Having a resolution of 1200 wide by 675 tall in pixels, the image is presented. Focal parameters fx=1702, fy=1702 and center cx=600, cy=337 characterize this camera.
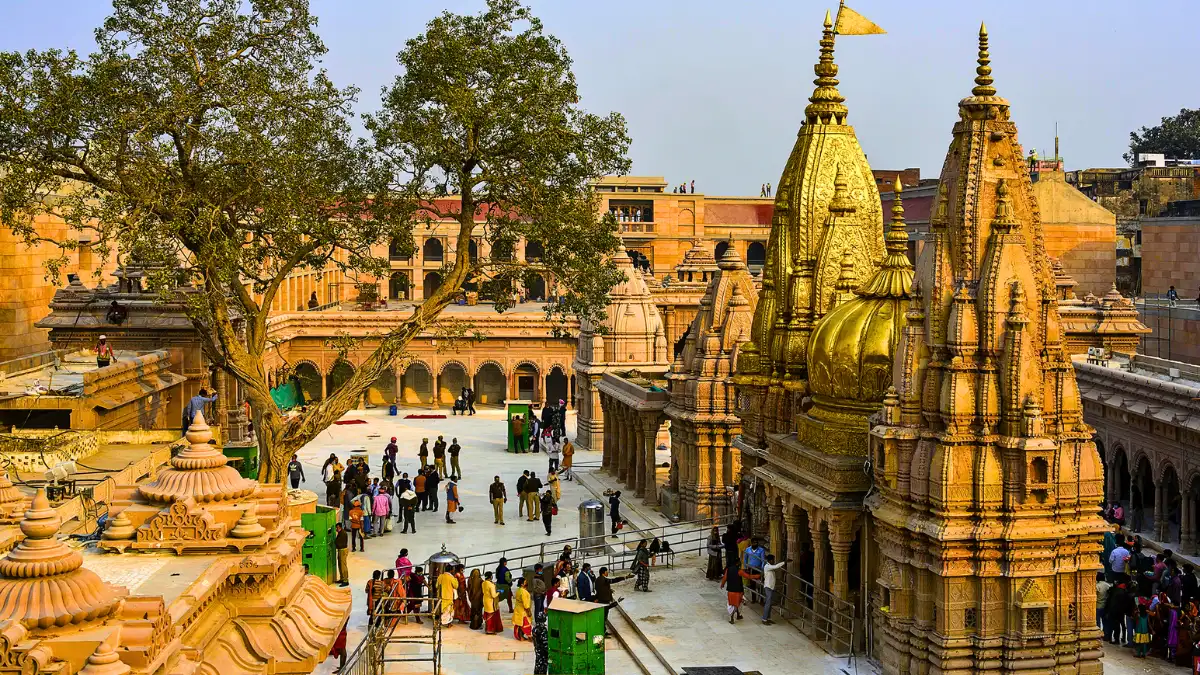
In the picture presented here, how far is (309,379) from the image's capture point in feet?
210


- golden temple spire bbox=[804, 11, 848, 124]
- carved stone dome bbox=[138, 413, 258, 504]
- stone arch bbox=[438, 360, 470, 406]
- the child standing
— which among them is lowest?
the child standing

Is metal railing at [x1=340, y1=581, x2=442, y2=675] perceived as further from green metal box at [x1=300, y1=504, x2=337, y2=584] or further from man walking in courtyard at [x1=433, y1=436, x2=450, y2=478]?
man walking in courtyard at [x1=433, y1=436, x2=450, y2=478]

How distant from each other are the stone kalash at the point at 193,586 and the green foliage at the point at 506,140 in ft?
43.4

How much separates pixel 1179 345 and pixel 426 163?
23.3 meters

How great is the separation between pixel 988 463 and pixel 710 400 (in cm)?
1389

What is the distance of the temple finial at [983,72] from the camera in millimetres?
23547

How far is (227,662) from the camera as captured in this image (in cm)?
1494

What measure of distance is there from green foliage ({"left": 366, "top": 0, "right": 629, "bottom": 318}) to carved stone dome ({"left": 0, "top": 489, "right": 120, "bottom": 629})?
61.3 ft

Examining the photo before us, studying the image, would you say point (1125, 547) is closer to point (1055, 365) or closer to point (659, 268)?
point (1055, 365)

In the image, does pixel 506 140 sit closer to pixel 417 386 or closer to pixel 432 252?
pixel 417 386

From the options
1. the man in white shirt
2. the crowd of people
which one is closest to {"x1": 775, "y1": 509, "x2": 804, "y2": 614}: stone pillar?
the man in white shirt

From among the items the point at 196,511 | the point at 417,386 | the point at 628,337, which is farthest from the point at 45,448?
the point at 417,386

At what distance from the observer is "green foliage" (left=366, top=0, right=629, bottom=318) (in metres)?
30.6

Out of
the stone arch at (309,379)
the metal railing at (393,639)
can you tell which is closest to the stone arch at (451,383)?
the stone arch at (309,379)
